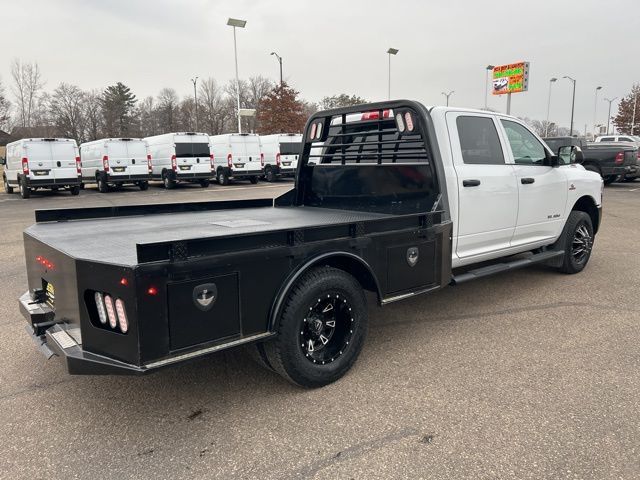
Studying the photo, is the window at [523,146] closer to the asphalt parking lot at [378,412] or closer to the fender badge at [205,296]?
the asphalt parking lot at [378,412]

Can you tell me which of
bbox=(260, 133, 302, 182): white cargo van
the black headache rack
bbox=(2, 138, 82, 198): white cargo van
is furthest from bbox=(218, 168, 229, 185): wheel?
the black headache rack

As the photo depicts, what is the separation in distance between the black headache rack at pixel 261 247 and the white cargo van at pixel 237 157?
1806 cm

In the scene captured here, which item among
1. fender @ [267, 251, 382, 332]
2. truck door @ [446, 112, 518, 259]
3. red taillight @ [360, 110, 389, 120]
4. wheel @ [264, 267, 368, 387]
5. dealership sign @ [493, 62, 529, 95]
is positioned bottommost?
wheel @ [264, 267, 368, 387]

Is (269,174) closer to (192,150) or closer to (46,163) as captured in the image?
(192,150)

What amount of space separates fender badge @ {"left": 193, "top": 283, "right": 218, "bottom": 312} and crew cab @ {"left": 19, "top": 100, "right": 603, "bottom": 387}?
1 centimetres

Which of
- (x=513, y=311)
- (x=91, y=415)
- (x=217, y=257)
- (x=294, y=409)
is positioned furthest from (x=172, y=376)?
(x=513, y=311)

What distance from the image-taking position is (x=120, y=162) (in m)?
20.7

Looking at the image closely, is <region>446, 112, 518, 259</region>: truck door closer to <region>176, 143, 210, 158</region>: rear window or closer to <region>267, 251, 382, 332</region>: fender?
<region>267, 251, 382, 332</region>: fender

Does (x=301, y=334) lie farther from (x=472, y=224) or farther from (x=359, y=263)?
(x=472, y=224)

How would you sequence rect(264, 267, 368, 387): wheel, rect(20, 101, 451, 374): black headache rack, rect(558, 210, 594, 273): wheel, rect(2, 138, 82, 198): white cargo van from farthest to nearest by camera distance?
rect(2, 138, 82, 198): white cargo van
rect(558, 210, 594, 273): wheel
rect(264, 267, 368, 387): wheel
rect(20, 101, 451, 374): black headache rack

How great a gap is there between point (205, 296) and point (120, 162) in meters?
19.9

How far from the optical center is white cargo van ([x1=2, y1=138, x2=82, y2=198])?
18.2 m

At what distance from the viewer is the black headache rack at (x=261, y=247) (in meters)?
2.57

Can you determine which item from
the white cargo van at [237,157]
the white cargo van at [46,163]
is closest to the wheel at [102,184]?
the white cargo van at [46,163]
